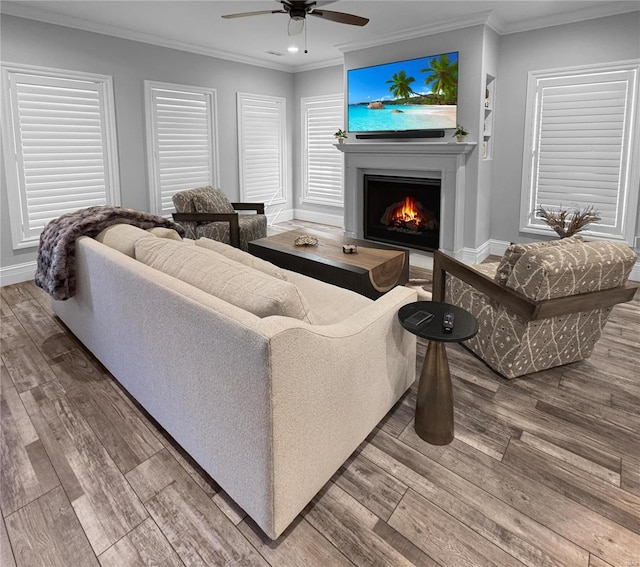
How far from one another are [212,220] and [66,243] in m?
2.19

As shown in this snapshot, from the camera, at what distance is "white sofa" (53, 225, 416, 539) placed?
4.53ft

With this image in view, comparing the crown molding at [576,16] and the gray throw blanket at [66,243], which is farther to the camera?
the crown molding at [576,16]

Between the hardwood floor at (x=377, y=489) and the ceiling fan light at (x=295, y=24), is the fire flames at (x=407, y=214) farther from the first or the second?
the hardwood floor at (x=377, y=489)

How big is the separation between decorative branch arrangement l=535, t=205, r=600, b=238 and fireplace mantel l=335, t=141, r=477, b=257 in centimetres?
87

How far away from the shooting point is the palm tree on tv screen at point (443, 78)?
4703 millimetres

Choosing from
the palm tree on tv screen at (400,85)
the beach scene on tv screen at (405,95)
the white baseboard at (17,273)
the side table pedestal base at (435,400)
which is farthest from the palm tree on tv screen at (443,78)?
the white baseboard at (17,273)

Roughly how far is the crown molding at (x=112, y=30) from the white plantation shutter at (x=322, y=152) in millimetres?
1060

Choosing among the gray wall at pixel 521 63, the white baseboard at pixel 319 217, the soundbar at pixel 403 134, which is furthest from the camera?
the white baseboard at pixel 319 217

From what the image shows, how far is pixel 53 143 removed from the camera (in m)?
4.46

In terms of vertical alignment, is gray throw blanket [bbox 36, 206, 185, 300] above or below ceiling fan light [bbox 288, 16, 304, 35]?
below

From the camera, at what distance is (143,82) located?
5.13 metres

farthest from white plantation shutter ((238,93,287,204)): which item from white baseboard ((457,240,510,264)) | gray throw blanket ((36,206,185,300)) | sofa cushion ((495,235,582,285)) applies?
sofa cushion ((495,235,582,285))

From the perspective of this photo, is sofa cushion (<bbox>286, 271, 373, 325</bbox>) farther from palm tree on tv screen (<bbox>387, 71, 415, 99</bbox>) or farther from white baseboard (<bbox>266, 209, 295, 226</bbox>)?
white baseboard (<bbox>266, 209, 295, 226</bbox>)

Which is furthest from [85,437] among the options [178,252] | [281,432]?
[281,432]
